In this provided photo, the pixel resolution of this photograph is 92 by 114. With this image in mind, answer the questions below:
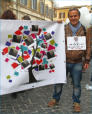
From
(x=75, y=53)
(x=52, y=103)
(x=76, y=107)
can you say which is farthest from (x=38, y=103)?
(x=75, y=53)

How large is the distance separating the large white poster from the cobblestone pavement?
16.4 inches

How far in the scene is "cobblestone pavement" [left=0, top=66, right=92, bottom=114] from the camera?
3842 millimetres

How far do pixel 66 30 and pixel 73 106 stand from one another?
1.38m

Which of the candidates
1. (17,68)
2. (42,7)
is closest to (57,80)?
(17,68)

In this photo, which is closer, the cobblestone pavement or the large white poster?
the large white poster

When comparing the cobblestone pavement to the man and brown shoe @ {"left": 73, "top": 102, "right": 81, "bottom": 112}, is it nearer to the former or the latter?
brown shoe @ {"left": 73, "top": 102, "right": 81, "bottom": 112}

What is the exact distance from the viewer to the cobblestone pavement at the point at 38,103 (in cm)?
384

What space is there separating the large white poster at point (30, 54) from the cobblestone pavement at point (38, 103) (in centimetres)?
42

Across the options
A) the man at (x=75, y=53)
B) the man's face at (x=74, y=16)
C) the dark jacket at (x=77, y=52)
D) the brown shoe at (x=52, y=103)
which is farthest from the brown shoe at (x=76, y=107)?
the man's face at (x=74, y=16)

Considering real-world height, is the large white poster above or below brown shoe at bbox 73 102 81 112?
above

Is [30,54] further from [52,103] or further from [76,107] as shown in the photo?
[76,107]

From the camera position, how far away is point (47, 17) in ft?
104

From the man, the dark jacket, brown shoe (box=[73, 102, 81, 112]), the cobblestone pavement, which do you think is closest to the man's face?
the man

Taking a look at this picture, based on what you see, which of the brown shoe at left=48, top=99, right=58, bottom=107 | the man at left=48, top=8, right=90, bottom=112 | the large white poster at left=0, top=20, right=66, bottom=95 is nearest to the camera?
the large white poster at left=0, top=20, right=66, bottom=95
